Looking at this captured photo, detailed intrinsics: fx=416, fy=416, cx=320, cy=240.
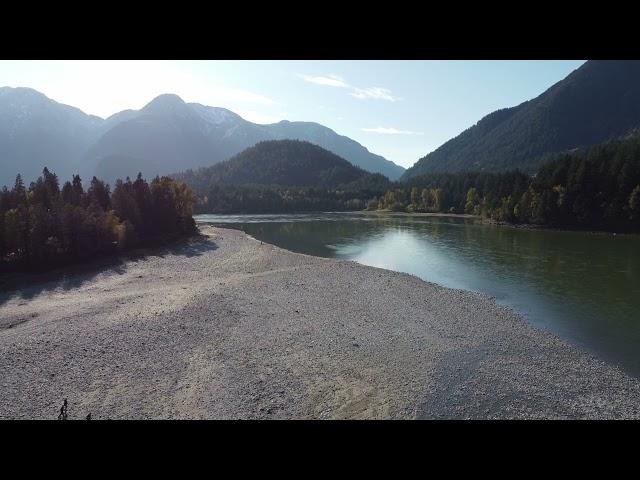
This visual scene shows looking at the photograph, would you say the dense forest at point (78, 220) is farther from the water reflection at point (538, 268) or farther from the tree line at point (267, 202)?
the tree line at point (267, 202)

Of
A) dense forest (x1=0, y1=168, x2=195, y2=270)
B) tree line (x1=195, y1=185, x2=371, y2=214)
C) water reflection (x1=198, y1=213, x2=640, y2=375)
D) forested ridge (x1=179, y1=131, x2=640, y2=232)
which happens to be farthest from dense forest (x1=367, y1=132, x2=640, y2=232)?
tree line (x1=195, y1=185, x2=371, y2=214)

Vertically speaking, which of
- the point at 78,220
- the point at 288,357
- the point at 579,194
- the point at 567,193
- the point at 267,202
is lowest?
the point at 288,357

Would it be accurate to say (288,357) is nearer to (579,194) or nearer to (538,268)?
(538,268)

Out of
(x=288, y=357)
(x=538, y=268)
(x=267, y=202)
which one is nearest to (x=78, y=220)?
(x=288, y=357)

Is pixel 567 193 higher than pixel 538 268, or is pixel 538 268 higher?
pixel 567 193

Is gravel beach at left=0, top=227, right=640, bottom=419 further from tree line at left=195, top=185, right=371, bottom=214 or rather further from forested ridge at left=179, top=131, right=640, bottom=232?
tree line at left=195, top=185, right=371, bottom=214

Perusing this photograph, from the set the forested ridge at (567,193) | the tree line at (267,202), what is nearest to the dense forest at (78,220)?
the forested ridge at (567,193)
